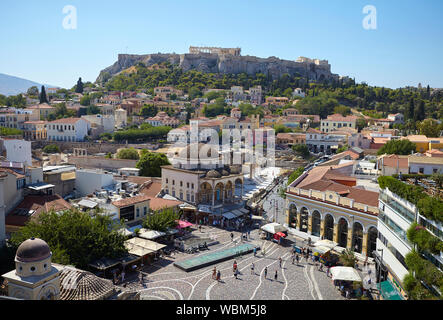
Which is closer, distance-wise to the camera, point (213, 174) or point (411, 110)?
point (213, 174)

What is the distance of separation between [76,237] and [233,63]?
4462 inches

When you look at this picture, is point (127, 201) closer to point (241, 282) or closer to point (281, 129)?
point (241, 282)

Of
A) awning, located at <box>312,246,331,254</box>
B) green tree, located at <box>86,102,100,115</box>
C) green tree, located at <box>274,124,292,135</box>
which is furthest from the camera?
green tree, located at <box>86,102,100,115</box>

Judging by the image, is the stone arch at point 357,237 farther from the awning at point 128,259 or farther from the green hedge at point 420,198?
the awning at point 128,259

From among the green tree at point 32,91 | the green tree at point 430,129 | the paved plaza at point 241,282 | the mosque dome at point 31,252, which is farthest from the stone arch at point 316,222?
the green tree at point 32,91

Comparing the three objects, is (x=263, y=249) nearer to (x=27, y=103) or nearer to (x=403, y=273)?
(x=403, y=273)

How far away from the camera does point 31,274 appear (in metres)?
10.3

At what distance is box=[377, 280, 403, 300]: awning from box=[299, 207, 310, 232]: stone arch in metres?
8.26

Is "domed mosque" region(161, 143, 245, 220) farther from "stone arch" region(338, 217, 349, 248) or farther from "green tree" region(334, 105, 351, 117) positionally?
"green tree" region(334, 105, 351, 117)

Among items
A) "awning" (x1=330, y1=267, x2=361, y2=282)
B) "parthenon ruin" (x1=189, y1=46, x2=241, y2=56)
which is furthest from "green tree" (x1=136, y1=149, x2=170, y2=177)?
"parthenon ruin" (x1=189, y1=46, x2=241, y2=56)

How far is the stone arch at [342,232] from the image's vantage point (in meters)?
21.9

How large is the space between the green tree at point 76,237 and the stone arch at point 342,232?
38.9ft

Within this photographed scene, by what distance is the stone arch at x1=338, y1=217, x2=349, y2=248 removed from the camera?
862 inches

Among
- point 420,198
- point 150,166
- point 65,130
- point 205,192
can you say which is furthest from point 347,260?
point 65,130
